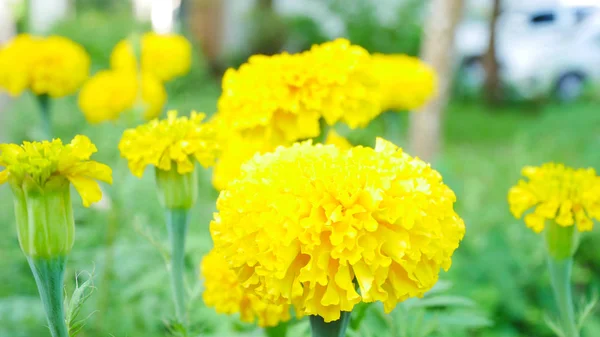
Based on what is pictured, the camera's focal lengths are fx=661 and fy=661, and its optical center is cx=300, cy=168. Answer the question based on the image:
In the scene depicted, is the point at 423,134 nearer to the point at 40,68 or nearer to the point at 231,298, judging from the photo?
the point at 40,68

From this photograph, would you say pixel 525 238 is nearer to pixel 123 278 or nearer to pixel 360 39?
pixel 123 278

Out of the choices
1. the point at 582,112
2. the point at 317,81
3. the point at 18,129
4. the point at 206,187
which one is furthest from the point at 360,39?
the point at 317,81

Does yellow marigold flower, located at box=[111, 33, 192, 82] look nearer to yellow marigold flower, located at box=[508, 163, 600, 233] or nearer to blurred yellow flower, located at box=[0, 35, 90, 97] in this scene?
blurred yellow flower, located at box=[0, 35, 90, 97]

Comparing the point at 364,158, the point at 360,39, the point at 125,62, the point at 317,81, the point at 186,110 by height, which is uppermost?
the point at 360,39

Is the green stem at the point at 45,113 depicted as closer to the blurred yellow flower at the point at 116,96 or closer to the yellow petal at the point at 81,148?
the blurred yellow flower at the point at 116,96

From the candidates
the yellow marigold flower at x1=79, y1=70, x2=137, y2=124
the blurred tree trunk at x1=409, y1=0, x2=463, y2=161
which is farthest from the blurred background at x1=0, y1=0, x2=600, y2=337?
the yellow marigold flower at x1=79, y1=70, x2=137, y2=124

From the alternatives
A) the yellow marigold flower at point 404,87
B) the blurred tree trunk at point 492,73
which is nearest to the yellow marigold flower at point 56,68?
the yellow marigold flower at point 404,87

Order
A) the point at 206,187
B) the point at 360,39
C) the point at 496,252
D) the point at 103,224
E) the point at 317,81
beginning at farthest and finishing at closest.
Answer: the point at 360,39, the point at 206,187, the point at 496,252, the point at 103,224, the point at 317,81
